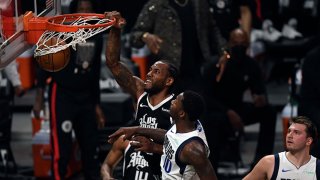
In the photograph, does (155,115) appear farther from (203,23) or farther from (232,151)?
(232,151)

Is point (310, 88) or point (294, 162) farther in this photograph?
point (310, 88)

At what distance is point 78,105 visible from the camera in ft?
37.9

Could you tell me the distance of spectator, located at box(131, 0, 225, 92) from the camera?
1120 centimetres

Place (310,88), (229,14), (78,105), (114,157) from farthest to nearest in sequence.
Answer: (229,14) → (78,105) → (310,88) → (114,157)

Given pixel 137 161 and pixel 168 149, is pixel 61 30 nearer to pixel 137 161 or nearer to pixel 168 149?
pixel 168 149

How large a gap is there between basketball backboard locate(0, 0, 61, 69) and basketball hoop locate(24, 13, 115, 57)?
6 cm

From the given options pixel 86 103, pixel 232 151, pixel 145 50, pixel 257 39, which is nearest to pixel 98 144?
pixel 86 103

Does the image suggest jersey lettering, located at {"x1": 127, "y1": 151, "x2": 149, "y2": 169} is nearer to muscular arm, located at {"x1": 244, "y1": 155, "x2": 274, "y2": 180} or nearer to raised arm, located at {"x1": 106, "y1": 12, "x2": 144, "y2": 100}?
raised arm, located at {"x1": 106, "y1": 12, "x2": 144, "y2": 100}

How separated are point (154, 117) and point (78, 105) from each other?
2600mm

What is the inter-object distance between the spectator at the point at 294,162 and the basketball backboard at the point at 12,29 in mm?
1863

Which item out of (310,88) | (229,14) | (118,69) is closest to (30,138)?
(229,14)

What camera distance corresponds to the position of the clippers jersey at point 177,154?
26.7 ft

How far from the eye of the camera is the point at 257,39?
14922 millimetres

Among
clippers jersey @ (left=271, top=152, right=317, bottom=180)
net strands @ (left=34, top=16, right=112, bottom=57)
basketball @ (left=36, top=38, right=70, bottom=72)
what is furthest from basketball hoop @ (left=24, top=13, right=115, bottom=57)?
clippers jersey @ (left=271, top=152, right=317, bottom=180)
